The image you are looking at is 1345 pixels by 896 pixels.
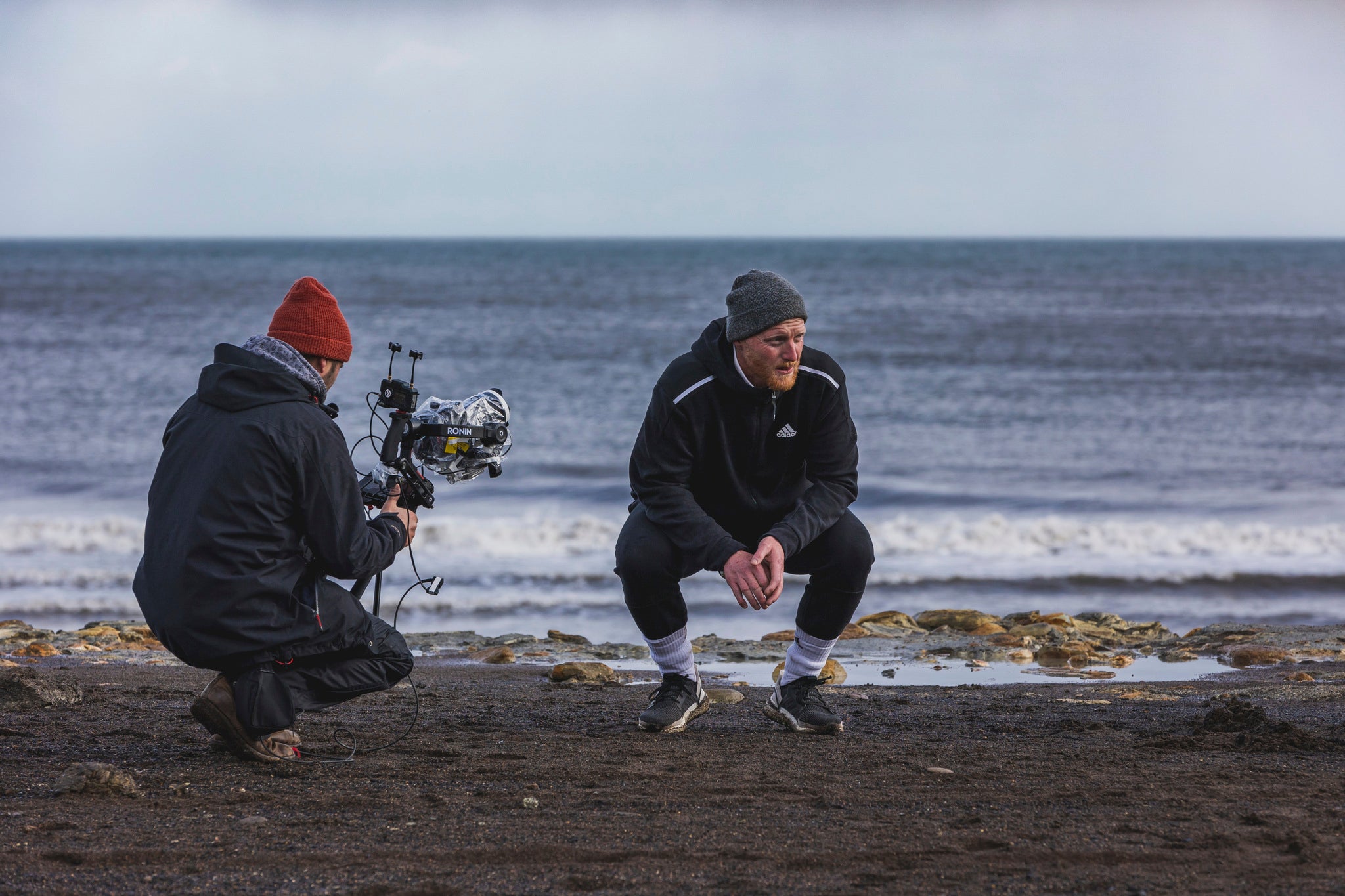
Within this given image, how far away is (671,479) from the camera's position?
403cm

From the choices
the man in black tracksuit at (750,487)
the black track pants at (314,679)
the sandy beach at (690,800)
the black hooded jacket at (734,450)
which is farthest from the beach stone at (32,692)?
the black hooded jacket at (734,450)

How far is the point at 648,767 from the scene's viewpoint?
11.8 ft

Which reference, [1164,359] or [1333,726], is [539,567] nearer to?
[1333,726]

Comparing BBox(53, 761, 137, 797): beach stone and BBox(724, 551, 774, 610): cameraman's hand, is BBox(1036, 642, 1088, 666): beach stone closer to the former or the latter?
BBox(724, 551, 774, 610): cameraman's hand

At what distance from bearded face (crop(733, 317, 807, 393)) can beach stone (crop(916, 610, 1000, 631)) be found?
3450 millimetres

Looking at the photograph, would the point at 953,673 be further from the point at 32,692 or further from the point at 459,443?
the point at 32,692

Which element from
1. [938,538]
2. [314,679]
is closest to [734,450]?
[314,679]

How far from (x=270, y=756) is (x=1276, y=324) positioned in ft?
102

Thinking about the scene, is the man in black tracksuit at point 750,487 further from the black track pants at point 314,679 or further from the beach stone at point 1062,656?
the beach stone at point 1062,656

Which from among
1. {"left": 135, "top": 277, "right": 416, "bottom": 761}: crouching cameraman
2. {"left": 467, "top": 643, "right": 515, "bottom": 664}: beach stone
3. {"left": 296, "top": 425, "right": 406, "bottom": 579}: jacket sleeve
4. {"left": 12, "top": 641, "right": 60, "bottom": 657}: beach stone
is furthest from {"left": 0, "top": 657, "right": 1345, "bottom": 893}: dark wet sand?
{"left": 12, "top": 641, "right": 60, "bottom": 657}: beach stone

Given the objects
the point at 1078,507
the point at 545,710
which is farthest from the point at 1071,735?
the point at 1078,507

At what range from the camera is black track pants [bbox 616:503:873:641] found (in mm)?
4059

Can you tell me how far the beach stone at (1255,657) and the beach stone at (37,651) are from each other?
591 cm

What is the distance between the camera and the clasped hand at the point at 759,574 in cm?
370
